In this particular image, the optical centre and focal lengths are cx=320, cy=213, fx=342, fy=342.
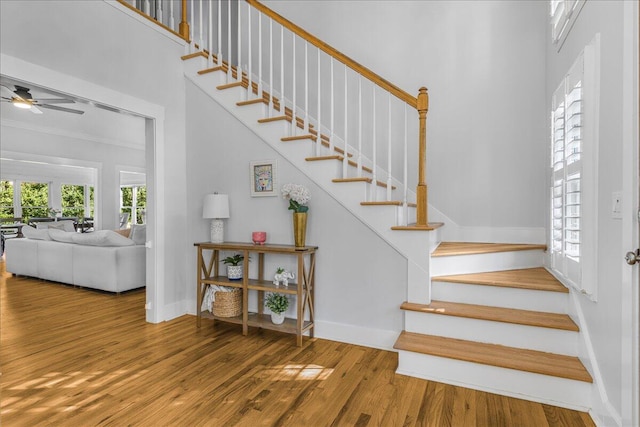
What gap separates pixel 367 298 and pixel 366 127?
2.08 meters

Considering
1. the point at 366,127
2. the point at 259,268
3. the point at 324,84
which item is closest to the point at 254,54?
the point at 324,84

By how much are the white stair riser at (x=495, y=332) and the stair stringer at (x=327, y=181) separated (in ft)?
0.58

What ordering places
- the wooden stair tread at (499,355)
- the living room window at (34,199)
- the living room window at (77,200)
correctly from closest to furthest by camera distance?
1. the wooden stair tread at (499,355)
2. the living room window at (34,199)
3. the living room window at (77,200)

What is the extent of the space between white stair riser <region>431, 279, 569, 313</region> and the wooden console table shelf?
3.44 feet

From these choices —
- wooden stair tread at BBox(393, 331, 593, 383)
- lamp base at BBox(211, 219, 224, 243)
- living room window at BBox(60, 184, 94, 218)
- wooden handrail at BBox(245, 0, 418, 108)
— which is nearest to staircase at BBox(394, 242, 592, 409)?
wooden stair tread at BBox(393, 331, 593, 383)

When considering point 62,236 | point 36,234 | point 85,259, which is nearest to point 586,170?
point 85,259

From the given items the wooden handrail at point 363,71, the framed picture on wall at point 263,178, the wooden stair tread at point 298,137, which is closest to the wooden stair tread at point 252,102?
the wooden stair tread at point 298,137

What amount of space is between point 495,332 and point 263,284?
1.88 metres

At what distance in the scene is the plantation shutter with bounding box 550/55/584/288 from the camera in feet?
6.73

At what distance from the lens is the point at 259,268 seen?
3.24m

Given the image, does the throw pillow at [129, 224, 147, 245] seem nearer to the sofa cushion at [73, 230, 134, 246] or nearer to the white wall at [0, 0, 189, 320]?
the sofa cushion at [73, 230, 134, 246]

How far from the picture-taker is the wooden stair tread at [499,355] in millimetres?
1978

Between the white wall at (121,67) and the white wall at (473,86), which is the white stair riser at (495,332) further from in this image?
the white wall at (121,67)

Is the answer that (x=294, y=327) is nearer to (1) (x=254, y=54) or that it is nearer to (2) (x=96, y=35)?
(2) (x=96, y=35)
